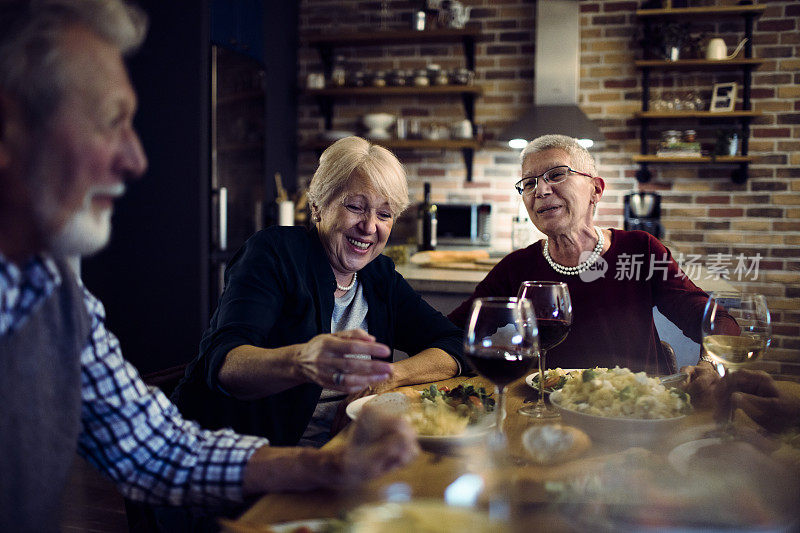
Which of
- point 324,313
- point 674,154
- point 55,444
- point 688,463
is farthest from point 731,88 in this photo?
point 55,444

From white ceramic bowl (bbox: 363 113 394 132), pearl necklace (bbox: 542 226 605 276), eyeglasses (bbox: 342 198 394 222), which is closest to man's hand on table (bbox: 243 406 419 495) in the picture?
eyeglasses (bbox: 342 198 394 222)

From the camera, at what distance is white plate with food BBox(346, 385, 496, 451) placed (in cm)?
91

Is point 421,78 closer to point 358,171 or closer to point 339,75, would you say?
point 339,75

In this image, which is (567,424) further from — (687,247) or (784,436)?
(687,247)

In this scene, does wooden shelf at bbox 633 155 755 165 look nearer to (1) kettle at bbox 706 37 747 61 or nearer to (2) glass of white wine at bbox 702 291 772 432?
(1) kettle at bbox 706 37 747 61

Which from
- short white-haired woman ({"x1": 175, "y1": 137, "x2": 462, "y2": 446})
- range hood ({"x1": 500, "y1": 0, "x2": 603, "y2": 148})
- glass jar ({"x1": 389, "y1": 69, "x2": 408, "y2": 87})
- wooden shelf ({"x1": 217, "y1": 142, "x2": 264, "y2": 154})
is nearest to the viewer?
short white-haired woman ({"x1": 175, "y1": 137, "x2": 462, "y2": 446})

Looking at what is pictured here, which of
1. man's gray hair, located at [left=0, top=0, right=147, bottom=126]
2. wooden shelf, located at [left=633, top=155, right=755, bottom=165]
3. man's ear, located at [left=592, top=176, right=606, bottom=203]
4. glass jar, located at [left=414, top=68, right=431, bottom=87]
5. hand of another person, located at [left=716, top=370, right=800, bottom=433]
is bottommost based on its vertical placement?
hand of another person, located at [left=716, top=370, right=800, bottom=433]

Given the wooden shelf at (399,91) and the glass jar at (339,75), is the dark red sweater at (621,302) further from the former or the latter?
the glass jar at (339,75)

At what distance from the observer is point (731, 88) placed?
157 inches

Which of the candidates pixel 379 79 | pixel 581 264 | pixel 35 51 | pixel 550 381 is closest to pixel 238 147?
pixel 379 79

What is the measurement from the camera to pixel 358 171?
5.41ft

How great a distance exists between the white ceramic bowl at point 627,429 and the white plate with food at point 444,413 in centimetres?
15

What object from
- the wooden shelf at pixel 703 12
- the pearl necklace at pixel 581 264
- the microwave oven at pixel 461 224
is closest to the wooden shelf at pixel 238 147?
the microwave oven at pixel 461 224

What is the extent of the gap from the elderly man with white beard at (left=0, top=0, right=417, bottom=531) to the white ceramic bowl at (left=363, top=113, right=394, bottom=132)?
12.0ft
